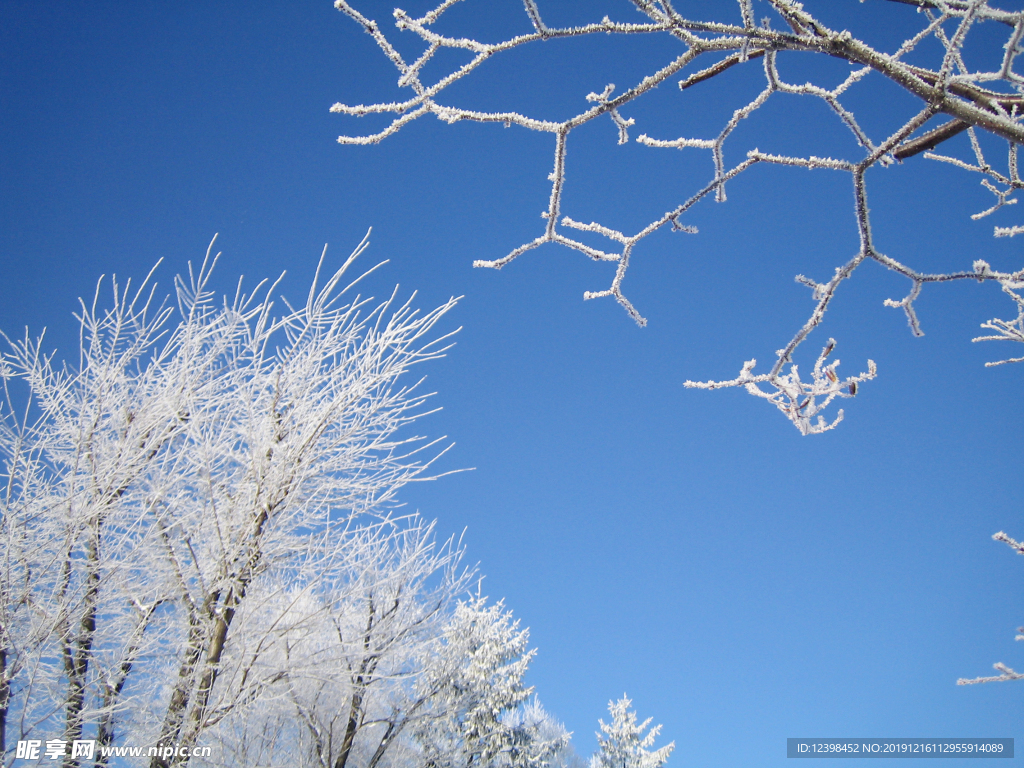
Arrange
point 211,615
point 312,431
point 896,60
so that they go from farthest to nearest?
point 312,431
point 211,615
point 896,60

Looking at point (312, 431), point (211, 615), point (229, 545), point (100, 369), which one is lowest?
point (211, 615)

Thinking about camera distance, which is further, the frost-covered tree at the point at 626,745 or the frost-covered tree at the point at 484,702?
the frost-covered tree at the point at 626,745

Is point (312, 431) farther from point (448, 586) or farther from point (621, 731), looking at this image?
point (621, 731)

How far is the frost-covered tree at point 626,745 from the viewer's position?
1845 centimetres

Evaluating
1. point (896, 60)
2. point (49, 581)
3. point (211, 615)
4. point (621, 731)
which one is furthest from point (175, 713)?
point (621, 731)

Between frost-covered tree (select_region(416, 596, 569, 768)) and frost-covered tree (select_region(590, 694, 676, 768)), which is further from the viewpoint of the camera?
frost-covered tree (select_region(590, 694, 676, 768))

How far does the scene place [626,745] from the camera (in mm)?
18875

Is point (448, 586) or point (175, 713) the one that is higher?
point (448, 586)

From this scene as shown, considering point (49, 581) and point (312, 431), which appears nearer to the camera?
point (49, 581)

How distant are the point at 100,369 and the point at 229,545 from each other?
1.63 meters

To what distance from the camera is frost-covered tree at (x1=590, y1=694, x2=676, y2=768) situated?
18453mm

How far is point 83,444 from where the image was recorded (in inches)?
138

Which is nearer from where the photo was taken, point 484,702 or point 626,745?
point 484,702

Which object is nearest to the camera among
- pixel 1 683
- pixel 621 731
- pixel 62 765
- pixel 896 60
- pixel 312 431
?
pixel 896 60
